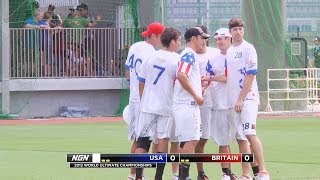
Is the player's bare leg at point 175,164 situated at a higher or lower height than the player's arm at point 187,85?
lower

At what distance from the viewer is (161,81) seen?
14.2 meters

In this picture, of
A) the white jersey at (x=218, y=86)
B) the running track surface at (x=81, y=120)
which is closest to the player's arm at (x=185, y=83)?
the white jersey at (x=218, y=86)

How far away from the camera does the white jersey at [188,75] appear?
14023 mm

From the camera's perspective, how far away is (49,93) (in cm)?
3150

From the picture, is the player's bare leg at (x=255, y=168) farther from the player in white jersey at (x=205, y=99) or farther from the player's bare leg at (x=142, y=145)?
the player's bare leg at (x=142, y=145)

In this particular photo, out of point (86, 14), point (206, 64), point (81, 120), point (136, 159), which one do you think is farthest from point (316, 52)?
point (136, 159)

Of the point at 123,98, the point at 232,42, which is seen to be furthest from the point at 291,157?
the point at 123,98

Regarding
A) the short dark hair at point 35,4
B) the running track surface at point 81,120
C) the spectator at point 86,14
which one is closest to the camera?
the running track surface at point 81,120

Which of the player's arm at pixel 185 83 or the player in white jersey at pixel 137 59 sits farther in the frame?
the player in white jersey at pixel 137 59

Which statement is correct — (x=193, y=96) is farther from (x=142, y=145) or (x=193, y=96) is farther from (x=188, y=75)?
(x=142, y=145)

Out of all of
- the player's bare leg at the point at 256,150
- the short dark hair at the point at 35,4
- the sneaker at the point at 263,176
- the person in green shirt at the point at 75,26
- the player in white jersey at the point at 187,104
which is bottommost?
the sneaker at the point at 263,176

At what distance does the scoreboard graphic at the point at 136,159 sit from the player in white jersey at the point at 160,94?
40 cm

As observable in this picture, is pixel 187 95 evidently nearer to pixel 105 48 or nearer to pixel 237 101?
pixel 237 101

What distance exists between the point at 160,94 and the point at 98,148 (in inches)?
228
